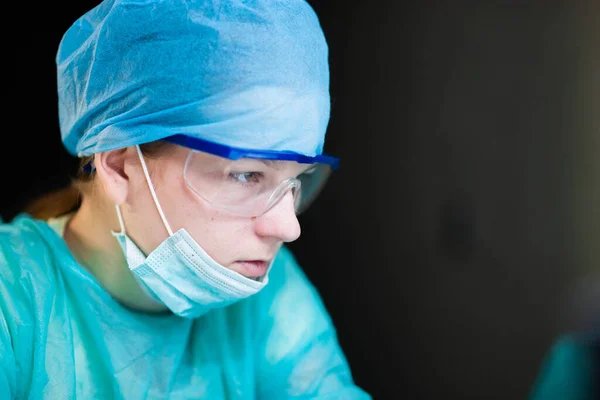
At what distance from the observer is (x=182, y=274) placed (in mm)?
1116

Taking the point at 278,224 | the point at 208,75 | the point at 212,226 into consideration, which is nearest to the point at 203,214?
the point at 212,226

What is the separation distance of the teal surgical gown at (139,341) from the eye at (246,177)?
348 millimetres

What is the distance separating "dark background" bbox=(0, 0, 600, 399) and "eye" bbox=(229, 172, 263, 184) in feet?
2.75

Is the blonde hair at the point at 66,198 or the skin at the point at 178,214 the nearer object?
the skin at the point at 178,214

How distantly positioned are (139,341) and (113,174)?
0.32m

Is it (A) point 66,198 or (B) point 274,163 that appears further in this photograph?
(A) point 66,198

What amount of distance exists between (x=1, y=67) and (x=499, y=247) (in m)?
1.45

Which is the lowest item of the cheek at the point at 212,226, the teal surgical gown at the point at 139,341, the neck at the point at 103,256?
the teal surgical gown at the point at 139,341

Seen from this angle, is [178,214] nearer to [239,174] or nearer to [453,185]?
[239,174]

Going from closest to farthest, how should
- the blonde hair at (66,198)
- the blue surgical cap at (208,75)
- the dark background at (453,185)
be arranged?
the blue surgical cap at (208,75) → the blonde hair at (66,198) → the dark background at (453,185)

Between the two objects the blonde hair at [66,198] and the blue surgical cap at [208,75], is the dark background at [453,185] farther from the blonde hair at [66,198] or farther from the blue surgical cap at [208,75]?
the blue surgical cap at [208,75]

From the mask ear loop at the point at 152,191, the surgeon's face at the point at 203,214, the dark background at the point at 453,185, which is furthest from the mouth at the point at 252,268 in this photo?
the dark background at the point at 453,185

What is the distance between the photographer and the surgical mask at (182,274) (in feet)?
3.58

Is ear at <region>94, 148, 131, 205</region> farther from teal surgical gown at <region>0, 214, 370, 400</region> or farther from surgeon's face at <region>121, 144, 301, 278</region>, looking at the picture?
teal surgical gown at <region>0, 214, 370, 400</region>
